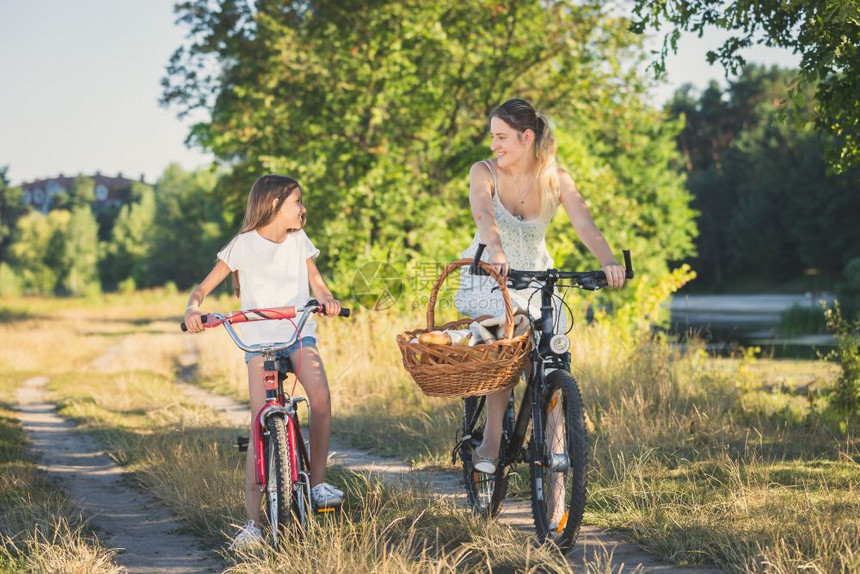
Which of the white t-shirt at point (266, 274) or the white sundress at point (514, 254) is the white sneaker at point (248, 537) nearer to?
the white t-shirt at point (266, 274)

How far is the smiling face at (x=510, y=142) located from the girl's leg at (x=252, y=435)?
1525mm

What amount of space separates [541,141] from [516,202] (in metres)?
0.32

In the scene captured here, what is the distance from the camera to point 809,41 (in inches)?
225

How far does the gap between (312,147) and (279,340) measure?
10384mm

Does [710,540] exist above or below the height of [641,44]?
below

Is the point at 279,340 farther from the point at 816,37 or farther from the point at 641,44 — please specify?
the point at 641,44

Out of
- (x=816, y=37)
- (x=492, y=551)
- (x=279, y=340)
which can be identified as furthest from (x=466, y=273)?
(x=816, y=37)

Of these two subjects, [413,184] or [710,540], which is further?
[413,184]

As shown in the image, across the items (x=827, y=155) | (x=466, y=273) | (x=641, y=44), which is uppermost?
(x=641, y=44)

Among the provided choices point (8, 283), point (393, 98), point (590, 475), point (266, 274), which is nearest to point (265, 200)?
point (266, 274)

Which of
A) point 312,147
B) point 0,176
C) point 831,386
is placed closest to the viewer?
point 831,386

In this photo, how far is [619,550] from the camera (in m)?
4.14

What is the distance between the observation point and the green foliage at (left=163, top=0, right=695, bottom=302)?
14117 millimetres

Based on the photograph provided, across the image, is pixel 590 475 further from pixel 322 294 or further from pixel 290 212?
pixel 290 212
